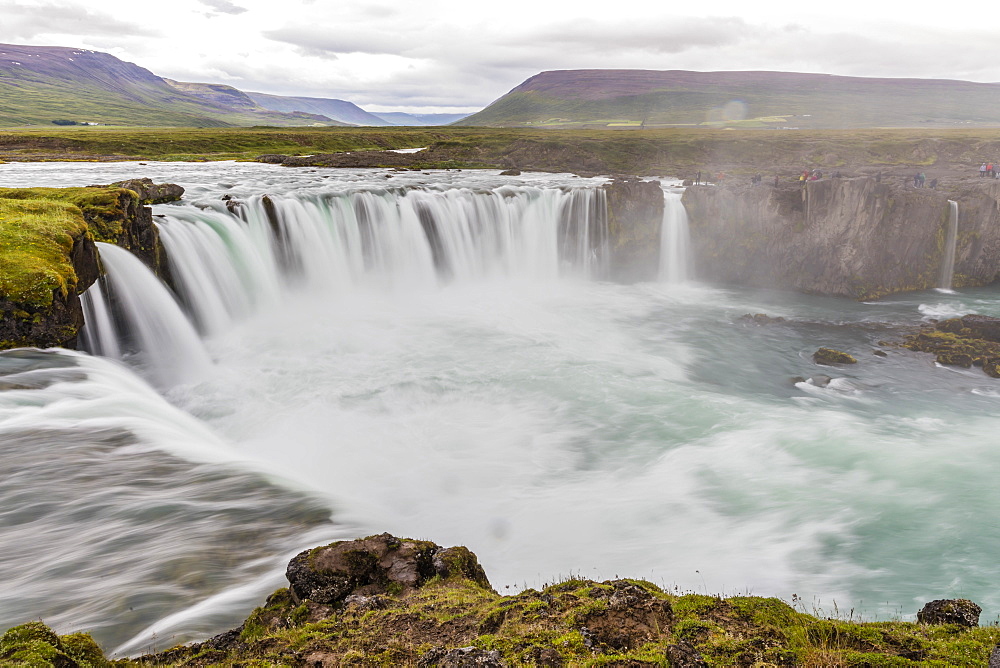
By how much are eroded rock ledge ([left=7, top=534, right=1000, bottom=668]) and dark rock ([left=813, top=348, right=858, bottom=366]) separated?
18.0 meters

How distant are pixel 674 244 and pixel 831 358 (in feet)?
53.4

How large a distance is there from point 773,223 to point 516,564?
3081cm

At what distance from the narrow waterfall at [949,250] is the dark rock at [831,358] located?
1796cm

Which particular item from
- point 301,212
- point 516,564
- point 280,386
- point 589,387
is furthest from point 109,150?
point 516,564

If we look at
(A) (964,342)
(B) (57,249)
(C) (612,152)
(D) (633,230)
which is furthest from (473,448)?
(C) (612,152)

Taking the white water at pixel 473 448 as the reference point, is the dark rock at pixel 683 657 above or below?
above

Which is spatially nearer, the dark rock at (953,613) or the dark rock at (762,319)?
the dark rock at (953,613)

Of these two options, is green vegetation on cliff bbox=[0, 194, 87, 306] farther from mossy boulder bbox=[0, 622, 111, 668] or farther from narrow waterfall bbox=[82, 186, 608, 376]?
mossy boulder bbox=[0, 622, 111, 668]

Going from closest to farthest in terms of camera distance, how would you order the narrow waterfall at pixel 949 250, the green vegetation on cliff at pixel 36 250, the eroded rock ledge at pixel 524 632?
the eroded rock ledge at pixel 524 632
the green vegetation on cliff at pixel 36 250
the narrow waterfall at pixel 949 250

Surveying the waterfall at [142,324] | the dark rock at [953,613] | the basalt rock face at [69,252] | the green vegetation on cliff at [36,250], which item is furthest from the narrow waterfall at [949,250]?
the green vegetation on cliff at [36,250]

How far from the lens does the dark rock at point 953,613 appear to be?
6.34m

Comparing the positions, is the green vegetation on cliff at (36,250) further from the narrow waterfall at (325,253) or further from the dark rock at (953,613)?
the dark rock at (953,613)

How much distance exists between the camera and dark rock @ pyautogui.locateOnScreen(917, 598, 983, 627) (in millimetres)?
6337

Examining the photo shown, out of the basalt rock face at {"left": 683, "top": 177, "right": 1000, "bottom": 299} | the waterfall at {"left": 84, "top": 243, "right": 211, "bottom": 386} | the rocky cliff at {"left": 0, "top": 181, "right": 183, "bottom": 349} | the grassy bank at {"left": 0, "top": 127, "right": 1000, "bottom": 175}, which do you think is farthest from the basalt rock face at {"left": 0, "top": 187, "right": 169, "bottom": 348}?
the grassy bank at {"left": 0, "top": 127, "right": 1000, "bottom": 175}
